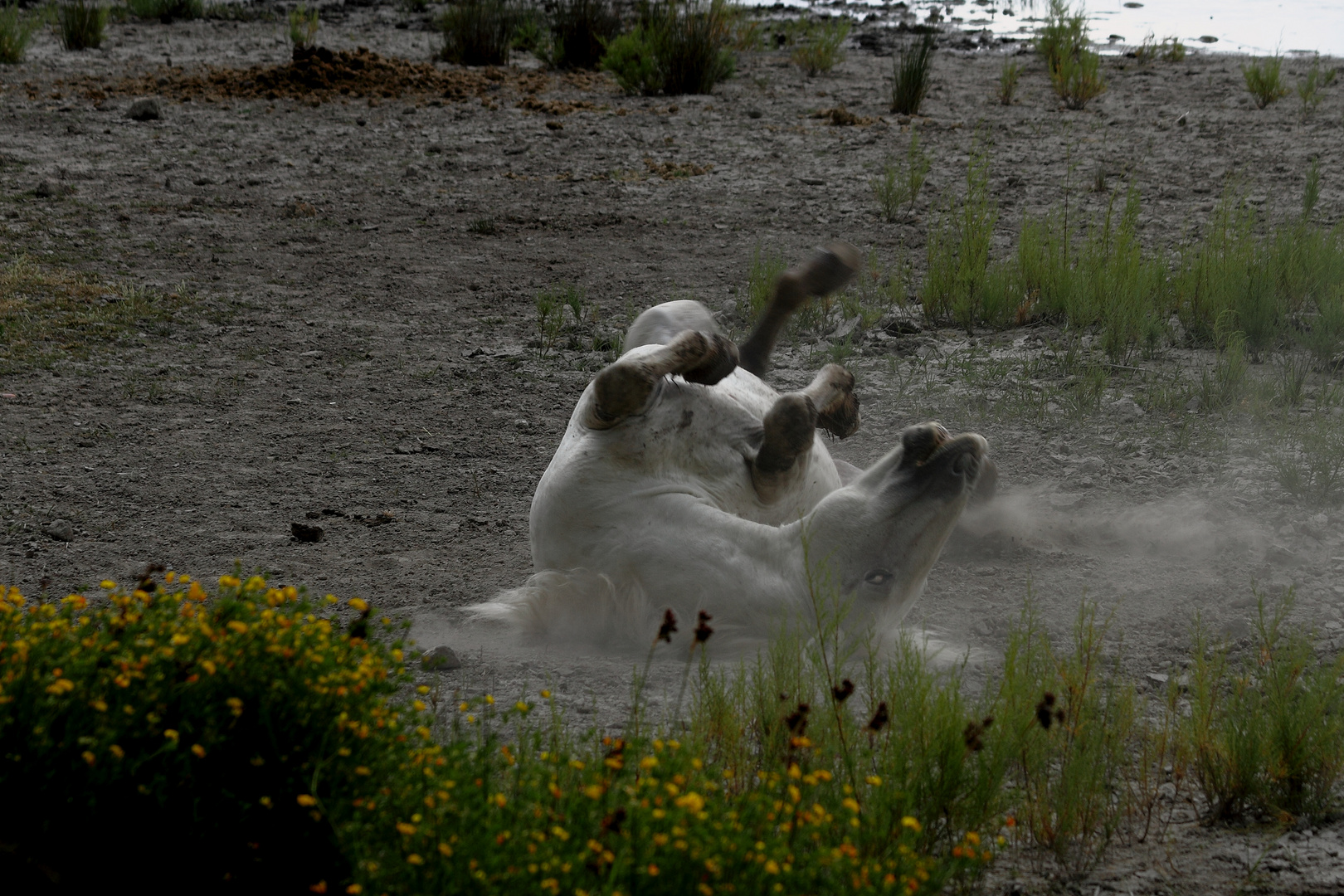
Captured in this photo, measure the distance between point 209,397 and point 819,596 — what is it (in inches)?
146

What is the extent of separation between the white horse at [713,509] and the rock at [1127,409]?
6.68ft

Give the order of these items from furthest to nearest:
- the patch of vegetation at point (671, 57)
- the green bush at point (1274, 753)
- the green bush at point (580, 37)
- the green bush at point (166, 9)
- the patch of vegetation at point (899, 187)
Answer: the green bush at point (166, 9), the green bush at point (580, 37), the patch of vegetation at point (671, 57), the patch of vegetation at point (899, 187), the green bush at point (1274, 753)

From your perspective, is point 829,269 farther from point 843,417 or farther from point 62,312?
point 62,312

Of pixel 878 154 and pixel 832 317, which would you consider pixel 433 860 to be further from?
pixel 878 154

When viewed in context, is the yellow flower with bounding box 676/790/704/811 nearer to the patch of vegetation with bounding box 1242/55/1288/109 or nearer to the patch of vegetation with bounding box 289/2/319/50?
the patch of vegetation with bounding box 1242/55/1288/109

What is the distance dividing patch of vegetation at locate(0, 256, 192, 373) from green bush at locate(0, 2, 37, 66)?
691 cm

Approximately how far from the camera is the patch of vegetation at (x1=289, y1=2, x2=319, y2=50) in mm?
13789

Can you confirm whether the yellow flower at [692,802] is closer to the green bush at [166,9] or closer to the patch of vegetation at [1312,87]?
the patch of vegetation at [1312,87]

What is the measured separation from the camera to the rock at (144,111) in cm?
1101

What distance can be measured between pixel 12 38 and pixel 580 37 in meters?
6.03

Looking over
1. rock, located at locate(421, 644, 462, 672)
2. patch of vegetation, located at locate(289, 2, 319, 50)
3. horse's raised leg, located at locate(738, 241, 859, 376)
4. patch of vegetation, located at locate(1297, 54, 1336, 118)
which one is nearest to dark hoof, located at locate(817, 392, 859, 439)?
horse's raised leg, located at locate(738, 241, 859, 376)

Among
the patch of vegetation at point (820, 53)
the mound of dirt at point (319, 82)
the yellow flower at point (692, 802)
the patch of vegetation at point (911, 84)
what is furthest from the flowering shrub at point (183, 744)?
the patch of vegetation at point (820, 53)

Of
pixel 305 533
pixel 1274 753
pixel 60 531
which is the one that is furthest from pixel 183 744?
pixel 60 531

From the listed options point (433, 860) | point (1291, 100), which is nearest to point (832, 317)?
point (433, 860)
